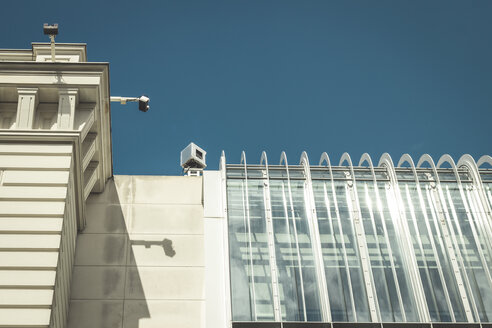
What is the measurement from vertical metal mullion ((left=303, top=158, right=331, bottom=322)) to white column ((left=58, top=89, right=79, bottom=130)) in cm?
918

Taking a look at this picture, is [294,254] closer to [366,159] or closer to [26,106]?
[366,159]

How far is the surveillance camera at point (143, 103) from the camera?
20844 millimetres

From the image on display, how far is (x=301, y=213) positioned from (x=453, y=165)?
21.8 ft

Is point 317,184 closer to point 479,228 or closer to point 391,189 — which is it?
point 391,189

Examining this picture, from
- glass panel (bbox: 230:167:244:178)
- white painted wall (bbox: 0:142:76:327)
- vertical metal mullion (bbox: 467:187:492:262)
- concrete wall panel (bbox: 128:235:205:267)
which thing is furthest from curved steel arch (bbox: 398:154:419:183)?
white painted wall (bbox: 0:142:76:327)

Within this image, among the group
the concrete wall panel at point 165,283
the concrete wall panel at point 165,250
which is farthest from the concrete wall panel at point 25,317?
the concrete wall panel at point 165,250

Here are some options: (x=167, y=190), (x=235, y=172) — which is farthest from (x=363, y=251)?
(x=167, y=190)

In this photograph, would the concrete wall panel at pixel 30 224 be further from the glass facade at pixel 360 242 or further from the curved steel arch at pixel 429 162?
the curved steel arch at pixel 429 162

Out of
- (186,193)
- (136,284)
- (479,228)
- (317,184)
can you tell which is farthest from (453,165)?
(136,284)

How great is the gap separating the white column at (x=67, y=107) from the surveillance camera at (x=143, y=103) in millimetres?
3421

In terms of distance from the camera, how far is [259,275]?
1981 cm

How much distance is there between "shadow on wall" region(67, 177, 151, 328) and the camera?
19.0m

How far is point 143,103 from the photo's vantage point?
2091 centimetres

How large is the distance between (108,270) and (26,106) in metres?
6.37
